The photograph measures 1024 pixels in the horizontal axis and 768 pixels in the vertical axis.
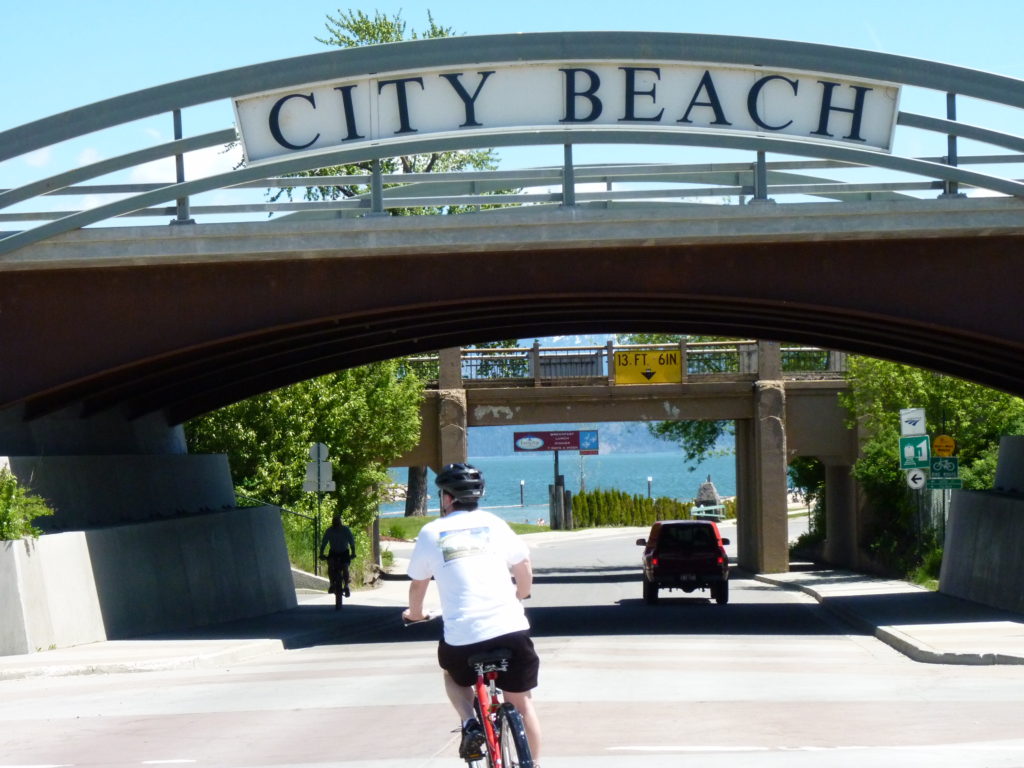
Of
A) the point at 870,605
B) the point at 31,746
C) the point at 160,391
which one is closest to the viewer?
the point at 31,746

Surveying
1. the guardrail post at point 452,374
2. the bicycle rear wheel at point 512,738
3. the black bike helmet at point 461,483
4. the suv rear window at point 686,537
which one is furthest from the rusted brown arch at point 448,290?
the guardrail post at point 452,374

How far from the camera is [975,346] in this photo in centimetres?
2317

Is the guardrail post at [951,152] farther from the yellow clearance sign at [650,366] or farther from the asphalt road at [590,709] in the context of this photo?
the yellow clearance sign at [650,366]

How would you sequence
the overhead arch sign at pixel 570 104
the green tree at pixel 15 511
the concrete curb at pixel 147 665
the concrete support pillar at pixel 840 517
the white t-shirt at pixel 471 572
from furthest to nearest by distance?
the concrete support pillar at pixel 840 517 → the overhead arch sign at pixel 570 104 → the green tree at pixel 15 511 → the concrete curb at pixel 147 665 → the white t-shirt at pixel 471 572

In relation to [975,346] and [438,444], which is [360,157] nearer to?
[975,346]

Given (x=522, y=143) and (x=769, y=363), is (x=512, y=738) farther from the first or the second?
(x=769, y=363)

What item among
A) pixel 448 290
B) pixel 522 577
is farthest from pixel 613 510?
pixel 522 577

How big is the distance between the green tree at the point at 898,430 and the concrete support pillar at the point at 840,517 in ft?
8.83

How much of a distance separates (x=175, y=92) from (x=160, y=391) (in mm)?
8315

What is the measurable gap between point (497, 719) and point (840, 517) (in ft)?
124

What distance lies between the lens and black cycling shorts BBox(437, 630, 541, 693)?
7.20 metres

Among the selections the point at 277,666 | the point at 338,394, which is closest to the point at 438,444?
the point at 338,394

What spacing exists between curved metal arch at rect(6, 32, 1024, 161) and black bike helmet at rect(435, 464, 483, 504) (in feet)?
43.1

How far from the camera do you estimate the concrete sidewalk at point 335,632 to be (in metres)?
16.7
